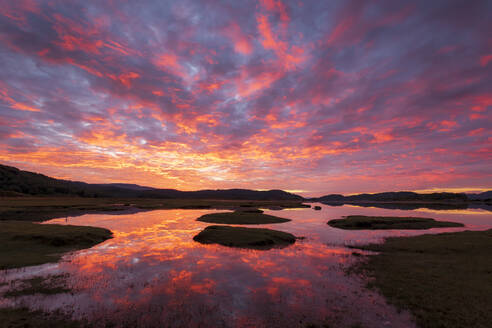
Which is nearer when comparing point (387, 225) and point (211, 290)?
point (211, 290)

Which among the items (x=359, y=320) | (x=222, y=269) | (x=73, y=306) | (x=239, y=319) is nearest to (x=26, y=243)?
(x=73, y=306)

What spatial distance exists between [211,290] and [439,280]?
1796 centimetres

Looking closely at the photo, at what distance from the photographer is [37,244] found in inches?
1123

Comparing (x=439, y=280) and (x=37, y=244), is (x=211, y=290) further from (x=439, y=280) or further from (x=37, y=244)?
(x=37, y=244)

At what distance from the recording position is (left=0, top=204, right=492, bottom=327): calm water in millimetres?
12711

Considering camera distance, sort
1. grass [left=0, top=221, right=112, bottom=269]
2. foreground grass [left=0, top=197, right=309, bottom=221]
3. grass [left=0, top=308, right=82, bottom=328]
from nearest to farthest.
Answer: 1. grass [left=0, top=308, right=82, bottom=328]
2. grass [left=0, top=221, right=112, bottom=269]
3. foreground grass [left=0, top=197, right=309, bottom=221]

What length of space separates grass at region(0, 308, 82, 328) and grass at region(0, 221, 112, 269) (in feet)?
36.7

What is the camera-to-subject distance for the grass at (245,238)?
32219 mm

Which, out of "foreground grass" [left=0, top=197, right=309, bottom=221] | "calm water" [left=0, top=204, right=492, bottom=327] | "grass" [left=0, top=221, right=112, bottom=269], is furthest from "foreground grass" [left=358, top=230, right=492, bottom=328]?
"foreground grass" [left=0, top=197, right=309, bottom=221]

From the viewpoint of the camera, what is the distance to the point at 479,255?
25.1m

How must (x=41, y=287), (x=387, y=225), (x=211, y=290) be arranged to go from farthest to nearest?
(x=387, y=225)
(x=211, y=290)
(x=41, y=287)

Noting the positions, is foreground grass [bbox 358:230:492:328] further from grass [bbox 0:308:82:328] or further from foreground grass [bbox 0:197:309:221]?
foreground grass [bbox 0:197:309:221]

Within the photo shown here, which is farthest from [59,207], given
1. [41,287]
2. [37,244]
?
[41,287]

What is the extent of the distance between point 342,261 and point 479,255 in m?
16.0
